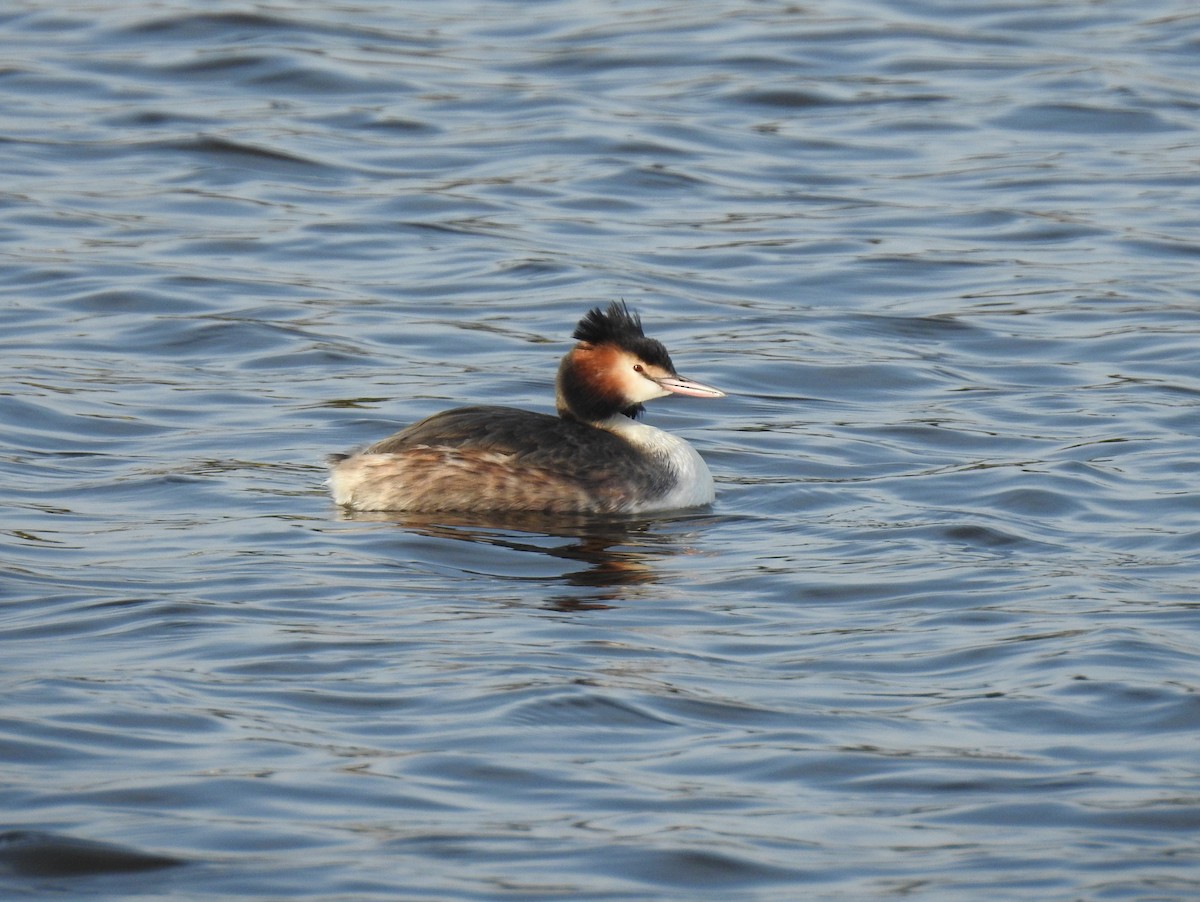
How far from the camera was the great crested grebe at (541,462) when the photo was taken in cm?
912

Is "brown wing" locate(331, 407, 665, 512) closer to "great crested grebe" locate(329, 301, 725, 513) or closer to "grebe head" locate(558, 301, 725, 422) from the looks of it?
"great crested grebe" locate(329, 301, 725, 513)

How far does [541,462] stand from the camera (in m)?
Answer: 9.16

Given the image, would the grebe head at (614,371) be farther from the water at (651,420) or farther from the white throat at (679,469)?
the water at (651,420)

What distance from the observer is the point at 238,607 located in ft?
24.9

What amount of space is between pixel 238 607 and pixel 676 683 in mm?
1654

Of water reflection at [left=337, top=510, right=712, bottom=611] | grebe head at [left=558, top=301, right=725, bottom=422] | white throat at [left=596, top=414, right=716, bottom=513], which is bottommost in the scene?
water reflection at [left=337, top=510, right=712, bottom=611]

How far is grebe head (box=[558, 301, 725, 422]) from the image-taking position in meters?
9.41

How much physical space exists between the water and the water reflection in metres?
0.03

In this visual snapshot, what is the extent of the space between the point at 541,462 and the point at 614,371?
23.5 inches

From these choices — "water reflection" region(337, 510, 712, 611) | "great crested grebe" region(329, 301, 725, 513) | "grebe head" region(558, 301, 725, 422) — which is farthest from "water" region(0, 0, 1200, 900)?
"grebe head" region(558, 301, 725, 422)

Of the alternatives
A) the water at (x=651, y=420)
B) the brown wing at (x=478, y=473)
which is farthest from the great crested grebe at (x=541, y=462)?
the water at (x=651, y=420)

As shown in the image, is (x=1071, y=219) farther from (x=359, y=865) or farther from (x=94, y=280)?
(x=359, y=865)

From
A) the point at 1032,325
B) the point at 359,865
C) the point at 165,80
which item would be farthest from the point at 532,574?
the point at 165,80

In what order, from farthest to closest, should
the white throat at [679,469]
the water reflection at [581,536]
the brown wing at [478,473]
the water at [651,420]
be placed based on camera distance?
the white throat at [679,469], the brown wing at [478,473], the water reflection at [581,536], the water at [651,420]
